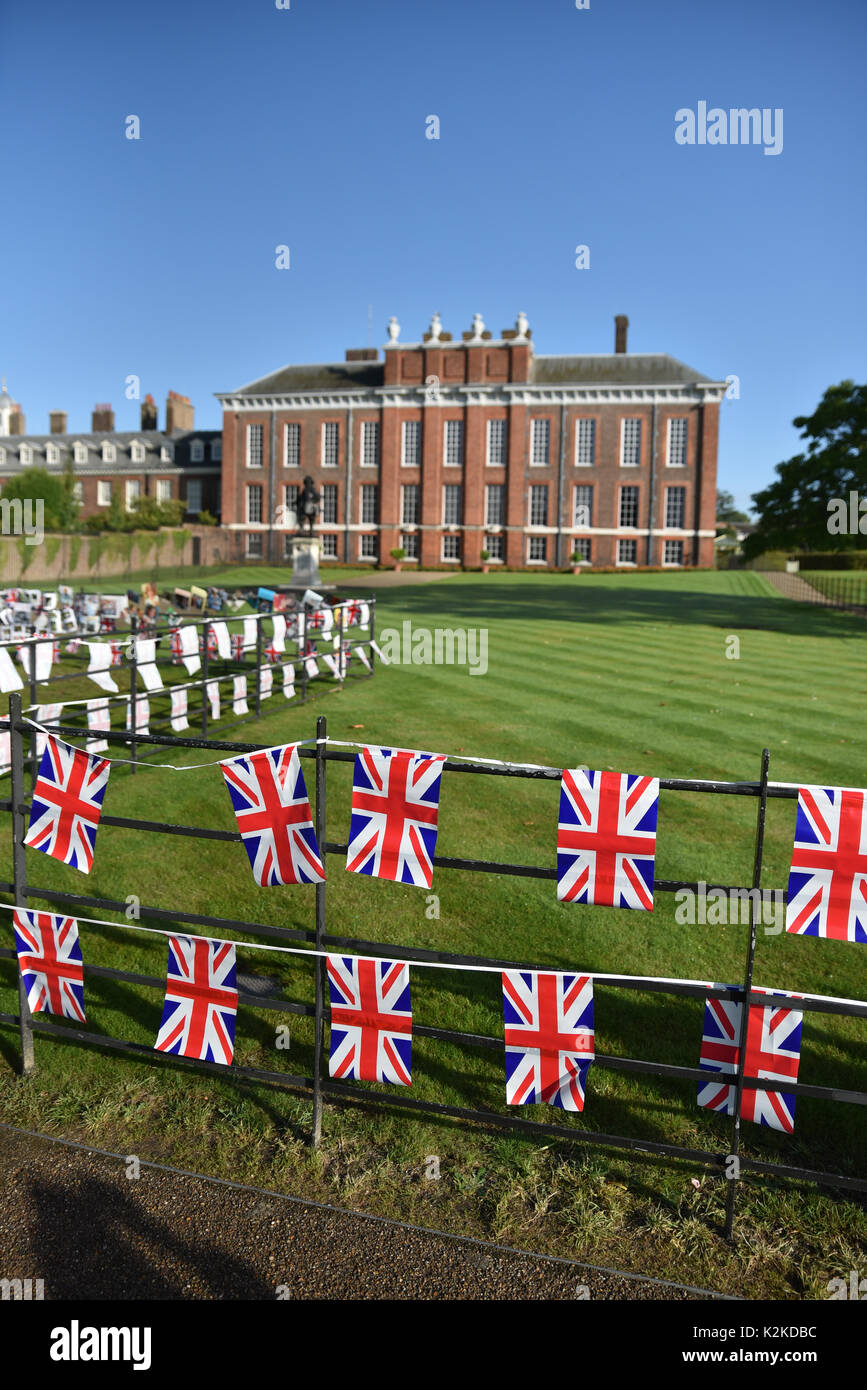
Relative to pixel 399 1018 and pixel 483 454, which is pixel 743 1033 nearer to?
pixel 399 1018

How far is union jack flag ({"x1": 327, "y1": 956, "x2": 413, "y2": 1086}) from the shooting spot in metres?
4.32

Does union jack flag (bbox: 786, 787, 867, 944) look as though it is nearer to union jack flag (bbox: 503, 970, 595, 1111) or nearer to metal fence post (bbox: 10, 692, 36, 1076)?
union jack flag (bbox: 503, 970, 595, 1111)

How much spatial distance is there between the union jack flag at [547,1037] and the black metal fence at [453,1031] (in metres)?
0.09

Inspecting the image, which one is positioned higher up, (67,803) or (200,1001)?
(67,803)

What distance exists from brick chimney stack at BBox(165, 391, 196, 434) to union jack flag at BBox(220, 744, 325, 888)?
80.1 metres

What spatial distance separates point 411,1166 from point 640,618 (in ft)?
86.5

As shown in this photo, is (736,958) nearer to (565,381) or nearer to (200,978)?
(200,978)

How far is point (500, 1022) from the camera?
17.5ft

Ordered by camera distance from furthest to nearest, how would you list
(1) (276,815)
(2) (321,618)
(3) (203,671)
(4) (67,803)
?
(2) (321,618)
(3) (203,671)
(4) (67,803)
(1) (276,815)

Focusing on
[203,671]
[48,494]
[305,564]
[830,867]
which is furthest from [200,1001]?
[48,494]

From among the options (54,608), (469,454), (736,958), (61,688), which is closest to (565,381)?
(469,454)

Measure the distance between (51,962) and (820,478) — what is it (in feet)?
143

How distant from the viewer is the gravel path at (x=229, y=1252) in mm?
3416
